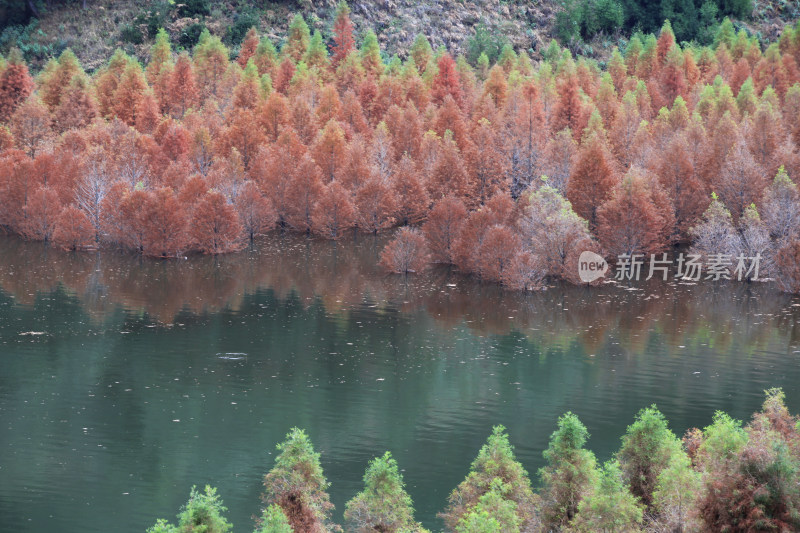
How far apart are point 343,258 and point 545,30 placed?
92.2 m

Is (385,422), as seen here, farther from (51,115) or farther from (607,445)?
(51,115)

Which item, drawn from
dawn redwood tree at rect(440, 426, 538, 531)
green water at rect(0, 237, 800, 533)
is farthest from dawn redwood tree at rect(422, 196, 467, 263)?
dawn redwood tree at rect(440, 426, 538, 531)

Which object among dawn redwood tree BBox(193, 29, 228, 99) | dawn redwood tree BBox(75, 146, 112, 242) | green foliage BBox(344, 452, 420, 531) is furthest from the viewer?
dawn redwood tree BBox(193, 29, 228, 99)

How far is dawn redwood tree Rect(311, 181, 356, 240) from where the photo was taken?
90.0 metres

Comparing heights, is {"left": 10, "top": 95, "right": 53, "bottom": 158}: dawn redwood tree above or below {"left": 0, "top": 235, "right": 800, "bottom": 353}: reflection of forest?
above

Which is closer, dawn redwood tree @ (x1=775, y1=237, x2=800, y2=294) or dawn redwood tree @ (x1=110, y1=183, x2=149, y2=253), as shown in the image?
dawn redwood tree @ (x1=775, y1=237, x2=800, y2=294)

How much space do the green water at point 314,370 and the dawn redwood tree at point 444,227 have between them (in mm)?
3493

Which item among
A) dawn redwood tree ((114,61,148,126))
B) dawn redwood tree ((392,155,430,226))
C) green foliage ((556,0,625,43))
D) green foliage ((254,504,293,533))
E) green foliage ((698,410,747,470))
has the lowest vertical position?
green foliage ((254,504,293,533))

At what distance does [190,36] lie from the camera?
15012 cm

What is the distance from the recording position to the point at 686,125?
4237 inches

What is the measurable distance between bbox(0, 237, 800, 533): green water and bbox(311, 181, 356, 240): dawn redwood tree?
7.47m

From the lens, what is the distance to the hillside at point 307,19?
150125 mm

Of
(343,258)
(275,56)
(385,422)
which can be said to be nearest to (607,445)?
(385,422)

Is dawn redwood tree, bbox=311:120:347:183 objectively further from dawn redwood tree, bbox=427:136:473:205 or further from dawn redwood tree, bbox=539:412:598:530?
dawn redwood tree, bbox=539:412:598:530
